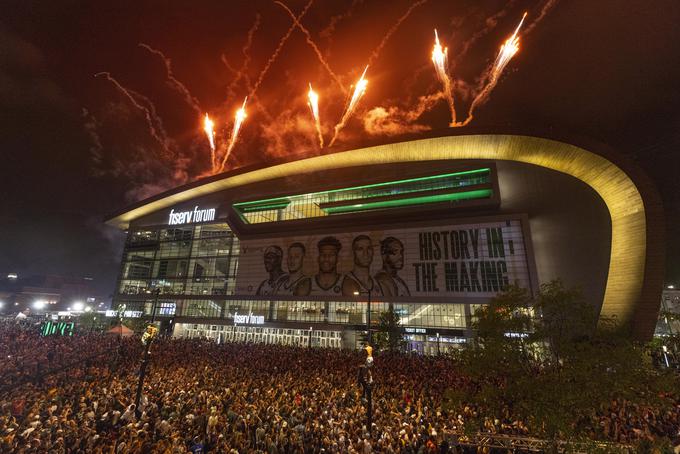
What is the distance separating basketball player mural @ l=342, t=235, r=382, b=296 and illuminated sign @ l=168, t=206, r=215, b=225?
98.2ft

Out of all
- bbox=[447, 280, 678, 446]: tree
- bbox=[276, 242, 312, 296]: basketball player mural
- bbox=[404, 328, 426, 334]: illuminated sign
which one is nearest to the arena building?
bbox=[404, 328, 426, 334]: illuminated sign

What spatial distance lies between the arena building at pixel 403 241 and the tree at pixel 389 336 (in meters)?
4.12

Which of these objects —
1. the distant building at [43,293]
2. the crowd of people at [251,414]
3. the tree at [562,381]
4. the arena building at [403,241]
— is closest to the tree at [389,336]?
the arena building at [403,241]

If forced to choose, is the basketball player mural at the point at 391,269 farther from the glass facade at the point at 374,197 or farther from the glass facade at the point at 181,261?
the glass facade at the point at 181,261

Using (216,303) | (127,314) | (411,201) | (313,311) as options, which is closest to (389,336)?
(313,311)

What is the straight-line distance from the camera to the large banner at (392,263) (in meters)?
41.7

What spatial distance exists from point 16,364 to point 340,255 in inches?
1446

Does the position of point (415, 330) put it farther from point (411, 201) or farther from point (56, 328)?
point (56, 328)

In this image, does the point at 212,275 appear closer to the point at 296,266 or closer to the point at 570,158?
the point at 296,266

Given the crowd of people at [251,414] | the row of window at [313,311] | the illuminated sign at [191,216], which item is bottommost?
the crowd of people at [251,414]

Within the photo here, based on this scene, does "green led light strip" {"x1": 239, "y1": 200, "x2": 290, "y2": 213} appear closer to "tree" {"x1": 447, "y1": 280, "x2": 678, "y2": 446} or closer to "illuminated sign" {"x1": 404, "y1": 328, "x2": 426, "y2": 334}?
"illuminated sign" {"x1": 404, "y1": 328, "x2": 426, "y2": 334}

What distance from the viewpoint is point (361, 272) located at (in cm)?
4803

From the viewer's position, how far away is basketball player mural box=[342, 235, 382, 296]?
1852 inches

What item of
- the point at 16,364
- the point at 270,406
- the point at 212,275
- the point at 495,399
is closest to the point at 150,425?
the point at 270,406
